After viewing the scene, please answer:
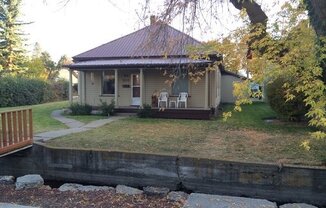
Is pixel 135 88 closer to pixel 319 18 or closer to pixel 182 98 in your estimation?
pixel 182 98

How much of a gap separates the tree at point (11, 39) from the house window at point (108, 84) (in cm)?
1596

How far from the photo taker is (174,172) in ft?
21.9

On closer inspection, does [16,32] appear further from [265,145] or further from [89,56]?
[265,145]

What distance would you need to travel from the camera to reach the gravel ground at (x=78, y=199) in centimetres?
587

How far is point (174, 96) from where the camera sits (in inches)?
648

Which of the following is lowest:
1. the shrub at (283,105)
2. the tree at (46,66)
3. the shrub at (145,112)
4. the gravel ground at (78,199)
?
the gravel ground at (78,199)

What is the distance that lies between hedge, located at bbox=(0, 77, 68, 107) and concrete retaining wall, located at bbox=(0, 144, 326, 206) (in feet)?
47.9

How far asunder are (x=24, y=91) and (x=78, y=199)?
1870cm

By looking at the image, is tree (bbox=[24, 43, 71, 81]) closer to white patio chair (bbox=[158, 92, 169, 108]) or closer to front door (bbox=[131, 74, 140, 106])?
front door (bbox=[131, 74, 140, 106])

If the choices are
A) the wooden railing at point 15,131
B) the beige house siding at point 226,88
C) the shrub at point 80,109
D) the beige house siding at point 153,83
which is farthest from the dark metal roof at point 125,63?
the beige house siding at point 226,88

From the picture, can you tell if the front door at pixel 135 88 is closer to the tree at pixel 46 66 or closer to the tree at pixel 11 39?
the tree at pixel 11 39

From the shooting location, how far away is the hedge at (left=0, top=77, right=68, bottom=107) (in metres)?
21.1

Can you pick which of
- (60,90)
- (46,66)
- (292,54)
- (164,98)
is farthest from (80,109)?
(46,66)

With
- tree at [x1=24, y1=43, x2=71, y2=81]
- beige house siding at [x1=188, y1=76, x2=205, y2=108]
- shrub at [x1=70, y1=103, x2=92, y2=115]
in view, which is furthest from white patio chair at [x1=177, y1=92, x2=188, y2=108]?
tree at [x1=24, y1=43, x2=71, y2=81]
